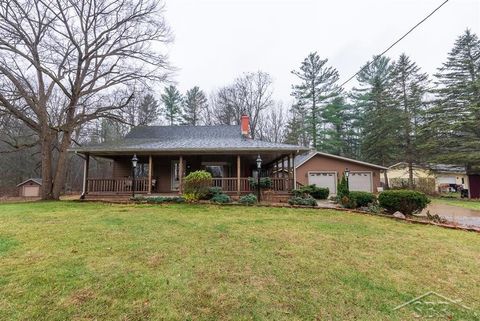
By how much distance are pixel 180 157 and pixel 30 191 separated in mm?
19888

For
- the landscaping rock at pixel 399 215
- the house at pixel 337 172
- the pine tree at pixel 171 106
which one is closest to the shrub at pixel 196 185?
the landscaping rock at pixel 399 215

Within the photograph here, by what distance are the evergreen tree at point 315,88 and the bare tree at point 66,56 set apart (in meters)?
18.7

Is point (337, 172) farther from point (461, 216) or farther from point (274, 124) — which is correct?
point (274, 124)

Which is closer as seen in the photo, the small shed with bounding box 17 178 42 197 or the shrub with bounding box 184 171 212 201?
the shrub with bounding box 184 171 212 201

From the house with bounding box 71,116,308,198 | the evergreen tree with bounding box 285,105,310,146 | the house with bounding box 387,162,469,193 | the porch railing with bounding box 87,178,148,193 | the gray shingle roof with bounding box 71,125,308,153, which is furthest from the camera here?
the evergreen tree with bounding box 285,105,310,146

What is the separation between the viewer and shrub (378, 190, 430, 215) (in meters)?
8.82

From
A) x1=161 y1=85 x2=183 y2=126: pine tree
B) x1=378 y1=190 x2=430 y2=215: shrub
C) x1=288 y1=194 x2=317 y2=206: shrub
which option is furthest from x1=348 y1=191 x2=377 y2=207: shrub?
x1=161 y1=85 x2=183 y2=126: pine tree

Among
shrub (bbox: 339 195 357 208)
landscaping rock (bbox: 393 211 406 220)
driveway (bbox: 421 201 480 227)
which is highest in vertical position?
shrub (bbox: 339 195 357 208)

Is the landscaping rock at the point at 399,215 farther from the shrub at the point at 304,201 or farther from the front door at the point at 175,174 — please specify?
the front door at the point at 175,174

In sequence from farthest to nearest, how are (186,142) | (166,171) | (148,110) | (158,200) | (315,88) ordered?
(315,88) → (148,110) → (166,171) → (186,142) → (158,200)

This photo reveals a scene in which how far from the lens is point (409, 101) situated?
24.9 meters

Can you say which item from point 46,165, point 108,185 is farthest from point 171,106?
point 108,185

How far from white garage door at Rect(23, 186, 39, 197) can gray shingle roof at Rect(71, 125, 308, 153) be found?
1394cm

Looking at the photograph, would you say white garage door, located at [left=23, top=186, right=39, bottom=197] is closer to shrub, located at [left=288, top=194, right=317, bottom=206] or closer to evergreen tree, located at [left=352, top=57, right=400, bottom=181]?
shrub, located at [left=288, top=194, right=317, bottom=206]
